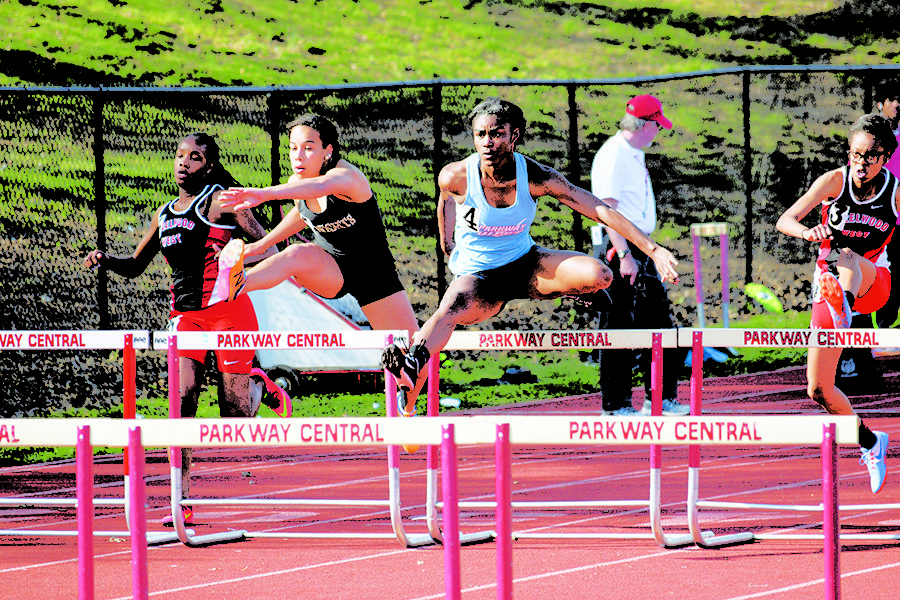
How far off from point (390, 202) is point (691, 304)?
530 centimetres

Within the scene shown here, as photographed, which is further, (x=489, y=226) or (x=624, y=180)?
(x=624, y=180)

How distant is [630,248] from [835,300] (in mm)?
2406

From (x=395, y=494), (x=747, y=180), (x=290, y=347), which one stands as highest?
(x=747, y=180)

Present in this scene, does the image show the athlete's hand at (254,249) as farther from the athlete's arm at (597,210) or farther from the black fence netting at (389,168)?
the black fence netting at (389,168)

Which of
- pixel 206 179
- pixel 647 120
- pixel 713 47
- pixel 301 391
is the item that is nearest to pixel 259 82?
pixel 713 47

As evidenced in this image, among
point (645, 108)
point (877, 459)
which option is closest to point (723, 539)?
point (877, 459)

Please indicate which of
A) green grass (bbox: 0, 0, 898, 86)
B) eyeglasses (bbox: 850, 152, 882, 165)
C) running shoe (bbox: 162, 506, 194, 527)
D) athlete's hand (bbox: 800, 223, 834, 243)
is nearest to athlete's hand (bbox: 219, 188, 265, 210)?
running shoe (bbox: 162, 506, 194, 527)

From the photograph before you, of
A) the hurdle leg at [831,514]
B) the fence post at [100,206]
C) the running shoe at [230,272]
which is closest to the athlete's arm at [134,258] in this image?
the running shoe at [230,272]

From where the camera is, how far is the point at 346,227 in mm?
7164

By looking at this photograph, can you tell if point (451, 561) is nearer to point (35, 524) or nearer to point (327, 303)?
point (35, 524)

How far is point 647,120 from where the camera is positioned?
946 centimetres

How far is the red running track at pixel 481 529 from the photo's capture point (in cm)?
575

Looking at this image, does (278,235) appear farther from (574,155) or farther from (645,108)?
(574,155)

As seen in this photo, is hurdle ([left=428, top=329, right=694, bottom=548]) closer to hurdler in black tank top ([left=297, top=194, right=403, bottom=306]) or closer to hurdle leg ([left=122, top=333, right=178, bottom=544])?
hurdler in black tank top ([left=297, top=194, right=403, bottom=306])
